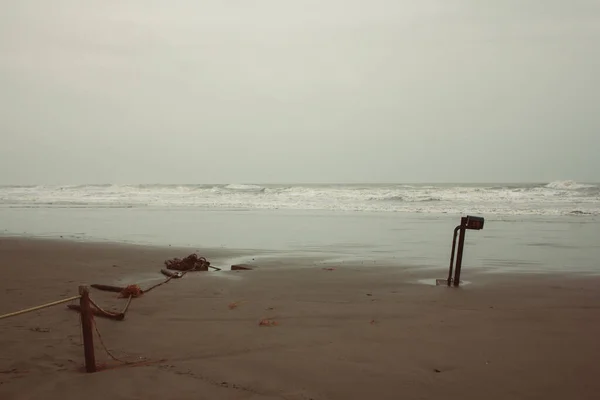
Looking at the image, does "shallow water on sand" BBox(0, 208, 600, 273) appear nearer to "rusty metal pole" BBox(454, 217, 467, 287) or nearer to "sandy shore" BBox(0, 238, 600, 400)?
"rusty metal pole" BBox(454, 217, 467, 287)

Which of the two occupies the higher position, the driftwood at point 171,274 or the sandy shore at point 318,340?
the sandy shore at point 318,340

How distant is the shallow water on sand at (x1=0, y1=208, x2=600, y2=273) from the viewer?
32.9ft

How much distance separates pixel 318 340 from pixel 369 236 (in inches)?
383

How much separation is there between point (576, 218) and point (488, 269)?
12375mm

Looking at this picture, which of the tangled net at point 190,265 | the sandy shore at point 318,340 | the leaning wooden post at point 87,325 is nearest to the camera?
the sandy shore at point 318,340

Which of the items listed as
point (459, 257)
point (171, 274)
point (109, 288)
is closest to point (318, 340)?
point (459, 257)

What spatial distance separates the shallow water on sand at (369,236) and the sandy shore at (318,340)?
88.0 inches

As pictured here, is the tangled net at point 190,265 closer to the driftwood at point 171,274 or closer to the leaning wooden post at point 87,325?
the driftwood at point 171,274

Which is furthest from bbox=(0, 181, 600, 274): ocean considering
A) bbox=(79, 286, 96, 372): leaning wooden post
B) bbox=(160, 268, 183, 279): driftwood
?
bbox=(79, 286, 96, 372): leaning wooden post

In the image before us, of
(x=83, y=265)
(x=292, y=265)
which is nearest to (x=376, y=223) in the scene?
(x=292, y=265)

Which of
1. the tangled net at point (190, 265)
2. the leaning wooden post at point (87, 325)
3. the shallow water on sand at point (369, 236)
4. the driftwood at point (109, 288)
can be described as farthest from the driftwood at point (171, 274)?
the leaning wooden post at point (87, 325)

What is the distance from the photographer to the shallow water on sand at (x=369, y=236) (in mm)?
10016

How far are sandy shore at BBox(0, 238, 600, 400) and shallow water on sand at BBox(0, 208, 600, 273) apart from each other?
7.33 feet

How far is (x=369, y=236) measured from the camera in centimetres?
1421
